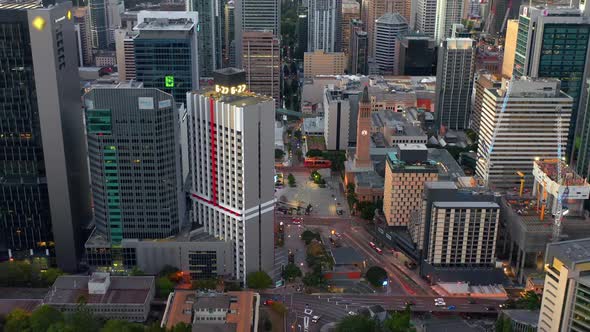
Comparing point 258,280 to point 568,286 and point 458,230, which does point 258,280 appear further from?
point 568,286

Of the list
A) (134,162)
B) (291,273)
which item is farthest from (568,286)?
(134,162)

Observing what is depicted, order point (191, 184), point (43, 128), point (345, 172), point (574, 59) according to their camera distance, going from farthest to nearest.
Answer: point (345, 172) < point (574, 59) < point (191, 184) < point (43, 128)

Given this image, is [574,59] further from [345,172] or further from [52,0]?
[52,0]

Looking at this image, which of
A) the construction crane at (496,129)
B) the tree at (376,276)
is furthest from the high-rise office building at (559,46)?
the tree at (376,276)

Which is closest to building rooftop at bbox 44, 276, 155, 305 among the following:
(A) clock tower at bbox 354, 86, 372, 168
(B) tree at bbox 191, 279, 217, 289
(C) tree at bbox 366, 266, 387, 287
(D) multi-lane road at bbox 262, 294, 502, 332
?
(B) tree at bbox 191, 279, 217, 289

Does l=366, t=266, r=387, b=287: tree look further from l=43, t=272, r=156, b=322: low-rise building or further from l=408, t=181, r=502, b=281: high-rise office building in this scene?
l=43, t=272, r=156, b=322: low-rise building

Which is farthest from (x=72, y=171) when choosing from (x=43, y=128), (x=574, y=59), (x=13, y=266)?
(x=574, y=59)

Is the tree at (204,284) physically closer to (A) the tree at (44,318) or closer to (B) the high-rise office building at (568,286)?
(A) the tree at (44,318)
